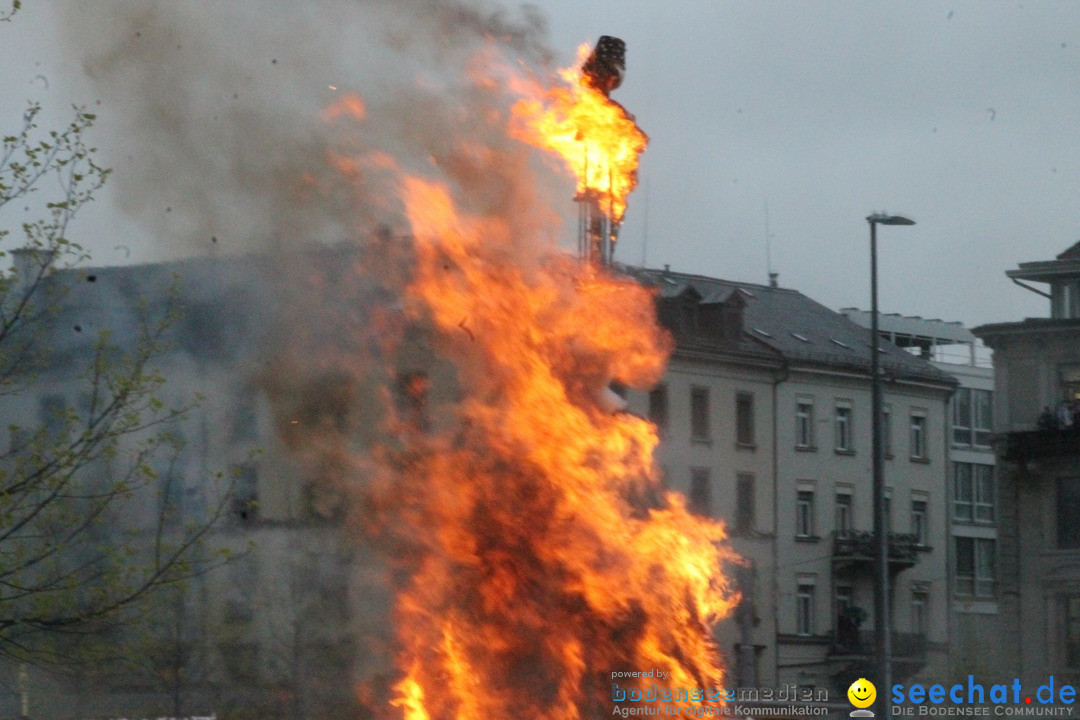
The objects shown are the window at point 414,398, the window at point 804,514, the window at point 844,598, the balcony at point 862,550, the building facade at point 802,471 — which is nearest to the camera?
the window at point 414,398

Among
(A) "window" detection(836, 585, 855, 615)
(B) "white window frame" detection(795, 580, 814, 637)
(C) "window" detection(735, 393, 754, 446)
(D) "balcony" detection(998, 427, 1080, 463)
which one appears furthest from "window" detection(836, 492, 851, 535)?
(D) "balcony" detection(998, 427, 1080, 463)

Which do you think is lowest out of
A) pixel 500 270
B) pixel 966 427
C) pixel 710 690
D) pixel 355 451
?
pixel 710 690

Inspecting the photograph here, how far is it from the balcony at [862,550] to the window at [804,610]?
62.3 inches

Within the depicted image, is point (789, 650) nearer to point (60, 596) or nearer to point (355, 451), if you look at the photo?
point (355, 451)

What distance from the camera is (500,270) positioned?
19.8m

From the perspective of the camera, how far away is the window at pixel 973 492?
6381 cm

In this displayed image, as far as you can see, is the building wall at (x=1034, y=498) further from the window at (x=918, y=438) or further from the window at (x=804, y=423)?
the window at (x=804, y=423)

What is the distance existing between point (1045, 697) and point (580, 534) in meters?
33.4

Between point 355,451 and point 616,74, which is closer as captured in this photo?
point 616,74

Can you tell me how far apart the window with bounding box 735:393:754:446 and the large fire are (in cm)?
3148

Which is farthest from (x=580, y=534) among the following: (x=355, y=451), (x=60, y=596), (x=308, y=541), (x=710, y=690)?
(x=308, y=541)

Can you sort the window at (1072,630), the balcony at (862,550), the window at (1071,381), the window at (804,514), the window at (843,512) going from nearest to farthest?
the window at (1072,630), the window at (1071,381), the window at (804,514), the balcony at (862,550), the window at (843,512)

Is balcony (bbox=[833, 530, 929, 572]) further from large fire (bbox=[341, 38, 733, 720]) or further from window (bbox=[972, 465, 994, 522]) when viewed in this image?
large fire (bbox=[341, 38, 733, 720])

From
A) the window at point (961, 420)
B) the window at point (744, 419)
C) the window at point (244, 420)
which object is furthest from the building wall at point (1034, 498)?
the window at point (244, 420)
